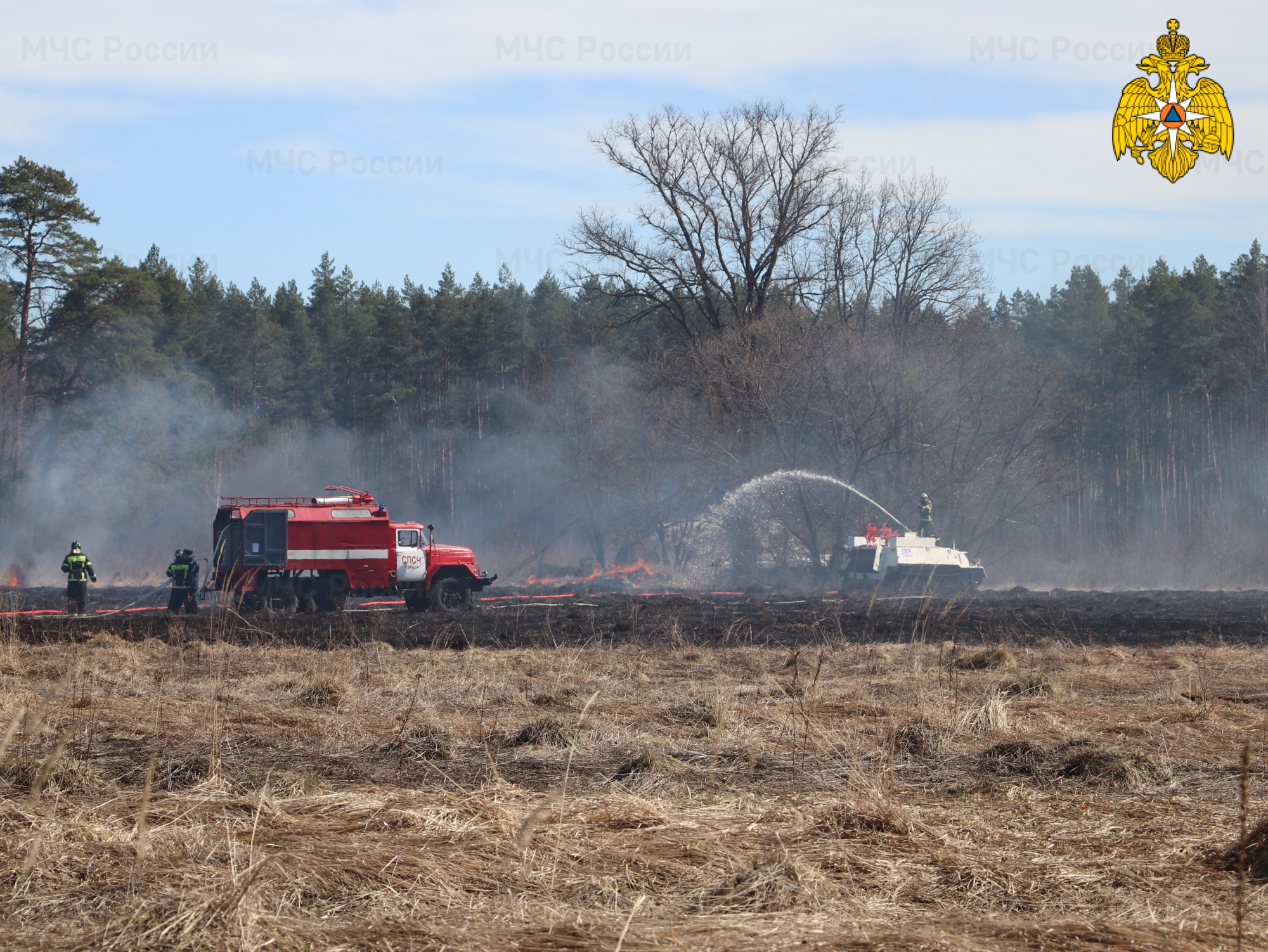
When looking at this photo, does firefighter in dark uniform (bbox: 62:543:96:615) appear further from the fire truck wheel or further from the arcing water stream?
the arcing water stream

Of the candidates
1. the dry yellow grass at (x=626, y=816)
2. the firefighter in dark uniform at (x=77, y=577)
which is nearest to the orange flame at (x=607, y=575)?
the firefighter in dark uniform at (x=77, y=577)

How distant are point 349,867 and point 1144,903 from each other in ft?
11.1

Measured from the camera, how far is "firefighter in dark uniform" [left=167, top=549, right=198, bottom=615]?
75.0ft

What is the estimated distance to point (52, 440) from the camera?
42875mm

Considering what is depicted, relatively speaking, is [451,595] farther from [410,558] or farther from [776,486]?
[776,486]

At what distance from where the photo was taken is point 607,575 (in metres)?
40.2

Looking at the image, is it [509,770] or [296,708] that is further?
[296,708]

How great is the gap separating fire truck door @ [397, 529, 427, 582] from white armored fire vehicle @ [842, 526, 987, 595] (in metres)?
13.1

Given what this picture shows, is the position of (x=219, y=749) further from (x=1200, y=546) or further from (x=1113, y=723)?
(x=1200, y=546)

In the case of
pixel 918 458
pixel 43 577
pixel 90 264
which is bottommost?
pixel 43 577

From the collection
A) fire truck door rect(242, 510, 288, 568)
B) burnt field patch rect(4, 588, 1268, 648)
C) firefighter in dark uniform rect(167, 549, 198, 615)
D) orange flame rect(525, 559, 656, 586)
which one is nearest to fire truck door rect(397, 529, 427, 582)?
burnt field patch rect(4, 588, 1268, 648)

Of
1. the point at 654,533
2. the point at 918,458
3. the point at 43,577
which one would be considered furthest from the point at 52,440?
the point at 918,458

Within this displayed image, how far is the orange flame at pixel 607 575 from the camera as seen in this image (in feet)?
128

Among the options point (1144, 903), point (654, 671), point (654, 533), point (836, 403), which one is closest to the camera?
point (1144, 903)
